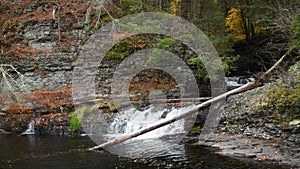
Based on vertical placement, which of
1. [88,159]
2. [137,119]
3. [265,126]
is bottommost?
[88,159]

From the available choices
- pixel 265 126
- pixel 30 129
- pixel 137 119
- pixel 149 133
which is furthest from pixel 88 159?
pixel 30 129

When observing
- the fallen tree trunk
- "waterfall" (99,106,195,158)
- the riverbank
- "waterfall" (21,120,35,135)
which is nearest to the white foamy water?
"waterfall" (99,106,195,158)

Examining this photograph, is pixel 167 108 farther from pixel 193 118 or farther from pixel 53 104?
pixel 53 104

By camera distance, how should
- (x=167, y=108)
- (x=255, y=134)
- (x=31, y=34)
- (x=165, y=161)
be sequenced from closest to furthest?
(x=165, y=161), (x=255, y=134), (x=167, y=108), (x=31, y=34)

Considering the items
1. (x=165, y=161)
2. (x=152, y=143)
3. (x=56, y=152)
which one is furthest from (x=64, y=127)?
(x=165, y=161)

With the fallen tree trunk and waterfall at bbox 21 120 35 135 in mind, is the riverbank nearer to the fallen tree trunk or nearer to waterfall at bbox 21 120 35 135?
the fallen tree trunk

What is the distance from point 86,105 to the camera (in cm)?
1511

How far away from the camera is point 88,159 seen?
27.6 ft

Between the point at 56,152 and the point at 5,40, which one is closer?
the point at 56,152

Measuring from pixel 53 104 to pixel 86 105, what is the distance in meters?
1.99

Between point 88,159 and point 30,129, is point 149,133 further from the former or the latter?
point 30,129

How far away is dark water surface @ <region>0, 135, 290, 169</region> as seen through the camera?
7441mm

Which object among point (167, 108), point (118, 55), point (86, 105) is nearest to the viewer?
point (167, 108)

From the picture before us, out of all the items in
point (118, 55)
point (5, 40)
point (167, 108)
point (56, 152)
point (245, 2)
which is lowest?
point (56, 152)
